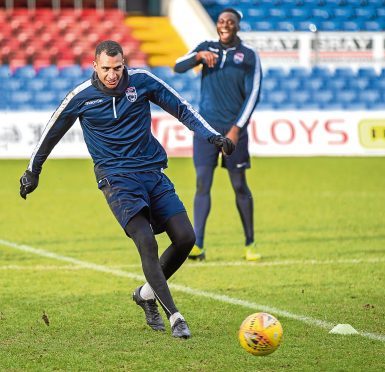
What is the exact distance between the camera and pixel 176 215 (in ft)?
22.3

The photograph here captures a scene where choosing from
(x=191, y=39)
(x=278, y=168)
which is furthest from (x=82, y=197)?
(x=191, y=39)

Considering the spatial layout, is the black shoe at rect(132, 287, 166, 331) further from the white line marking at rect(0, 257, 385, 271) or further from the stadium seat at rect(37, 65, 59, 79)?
the stadium seat at rect(37, 65, 59, 79)

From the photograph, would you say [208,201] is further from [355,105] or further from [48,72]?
[48,72]

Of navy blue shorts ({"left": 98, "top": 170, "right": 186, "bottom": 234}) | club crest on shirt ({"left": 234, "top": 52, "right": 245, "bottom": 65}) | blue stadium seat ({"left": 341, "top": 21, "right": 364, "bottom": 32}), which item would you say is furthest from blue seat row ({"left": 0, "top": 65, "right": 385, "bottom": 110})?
navy blue shorts ({"left": 98, "top": 170, "right": 186, "bottom": 234})

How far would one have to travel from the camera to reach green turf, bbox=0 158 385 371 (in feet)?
19.8

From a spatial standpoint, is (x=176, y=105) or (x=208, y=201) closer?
(x=176, y=105)

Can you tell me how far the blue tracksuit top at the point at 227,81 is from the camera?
388 inches

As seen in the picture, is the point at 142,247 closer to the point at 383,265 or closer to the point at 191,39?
the point at 383,265

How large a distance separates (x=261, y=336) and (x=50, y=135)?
6.62 ft

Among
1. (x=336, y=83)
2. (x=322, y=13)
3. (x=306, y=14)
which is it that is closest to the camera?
(x=336, y=83)

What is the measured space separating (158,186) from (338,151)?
1390cm

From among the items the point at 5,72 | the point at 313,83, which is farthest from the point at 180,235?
the point at 313,83

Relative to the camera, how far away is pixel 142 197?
6.68 meters

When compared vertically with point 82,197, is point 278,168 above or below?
below
